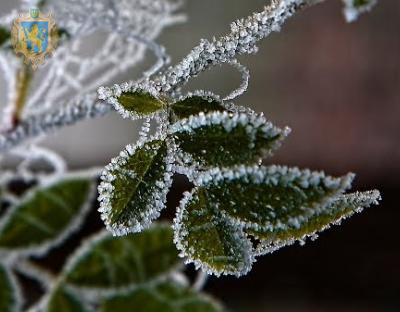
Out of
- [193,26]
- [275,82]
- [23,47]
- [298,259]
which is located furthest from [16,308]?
[275,82]

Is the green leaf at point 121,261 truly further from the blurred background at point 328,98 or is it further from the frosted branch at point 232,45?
the blurred background at point 328,98

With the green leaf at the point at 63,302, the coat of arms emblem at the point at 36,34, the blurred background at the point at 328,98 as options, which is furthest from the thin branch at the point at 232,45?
the blurred background at the point at 328,98

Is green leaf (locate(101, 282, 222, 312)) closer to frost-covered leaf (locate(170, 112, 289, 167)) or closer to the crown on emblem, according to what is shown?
the crown on emblem

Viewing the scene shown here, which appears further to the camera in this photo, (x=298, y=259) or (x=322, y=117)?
(x=322, y=117)

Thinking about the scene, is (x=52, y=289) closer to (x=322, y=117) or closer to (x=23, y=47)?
(x=23, y=47)

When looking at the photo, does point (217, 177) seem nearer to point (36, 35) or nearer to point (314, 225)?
point (314, 225)

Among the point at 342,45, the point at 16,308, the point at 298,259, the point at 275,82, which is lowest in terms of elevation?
the point at 16,308

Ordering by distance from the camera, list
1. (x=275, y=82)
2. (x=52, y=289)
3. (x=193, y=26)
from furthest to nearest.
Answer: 1. (x=275, y=82)
2. (x=193, y=26)
3. (x=52, y=289)

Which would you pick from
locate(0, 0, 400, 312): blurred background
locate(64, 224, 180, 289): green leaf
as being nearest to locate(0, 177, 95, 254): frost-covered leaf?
locate(64, 224, 180, 289): green leaf
